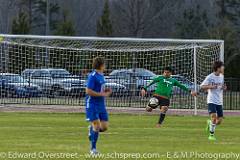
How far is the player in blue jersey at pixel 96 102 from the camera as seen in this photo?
50.7 feet

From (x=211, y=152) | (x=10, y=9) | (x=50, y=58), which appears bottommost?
(x=211, y=152)

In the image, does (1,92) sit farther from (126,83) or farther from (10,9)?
(10,9)

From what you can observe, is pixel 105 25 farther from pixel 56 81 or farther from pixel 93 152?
pixel 93 152

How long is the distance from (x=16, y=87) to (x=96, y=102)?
66.4 ft

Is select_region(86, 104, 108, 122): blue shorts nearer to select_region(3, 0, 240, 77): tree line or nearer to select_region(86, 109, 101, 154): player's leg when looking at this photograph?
select_region(86, 109, 101, 154): player's leg

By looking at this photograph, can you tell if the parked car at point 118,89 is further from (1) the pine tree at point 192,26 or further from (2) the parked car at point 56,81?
(1) the pine tree at point 192,26

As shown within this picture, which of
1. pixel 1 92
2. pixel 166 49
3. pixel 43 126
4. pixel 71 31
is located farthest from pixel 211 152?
pixel 71 31

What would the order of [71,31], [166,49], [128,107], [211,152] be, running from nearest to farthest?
[211,152], [166,49], [128,107], [71,31]

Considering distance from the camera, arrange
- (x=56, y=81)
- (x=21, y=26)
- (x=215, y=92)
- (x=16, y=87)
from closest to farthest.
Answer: (x=215, y=92), (x=16, y=87), (x=56, y=81), (x=21, y=26)

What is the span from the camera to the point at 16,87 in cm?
3538

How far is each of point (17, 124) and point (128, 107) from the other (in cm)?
1157

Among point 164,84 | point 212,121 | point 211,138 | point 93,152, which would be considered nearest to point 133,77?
point 164,84

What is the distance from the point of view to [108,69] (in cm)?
3566

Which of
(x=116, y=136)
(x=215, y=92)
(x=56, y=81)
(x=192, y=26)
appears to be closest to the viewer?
(x=215, y=92)
